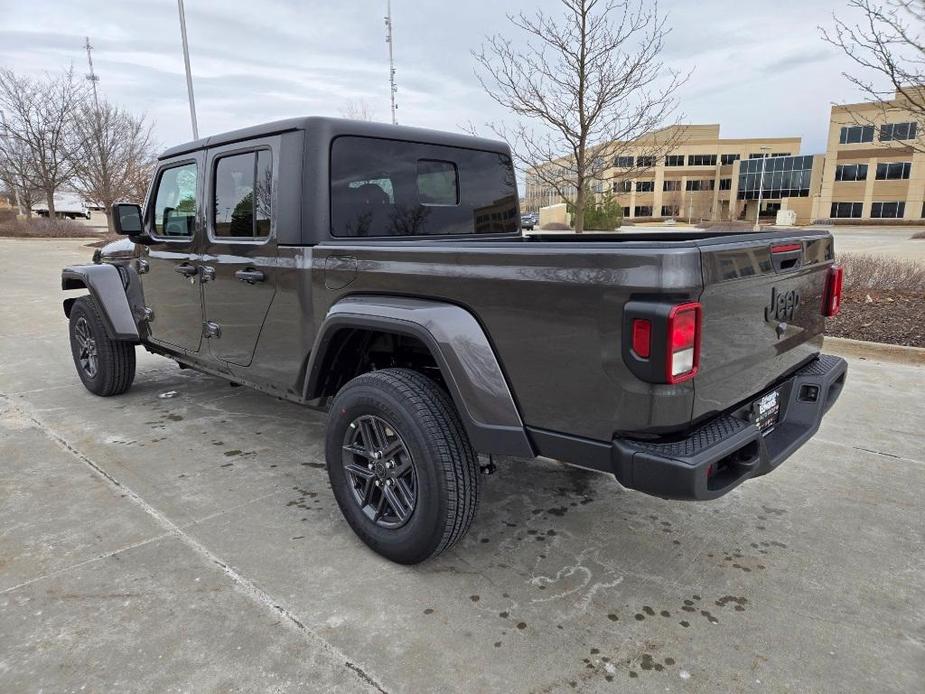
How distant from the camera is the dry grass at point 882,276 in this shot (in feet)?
31.0

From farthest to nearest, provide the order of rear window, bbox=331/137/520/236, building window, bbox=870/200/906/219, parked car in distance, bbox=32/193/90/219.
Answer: building window, bbox=870/200/906/219, parked car in distance, bbox=32/193/90/219, rear window, bbox=331/137/520/236

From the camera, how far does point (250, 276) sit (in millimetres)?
3320

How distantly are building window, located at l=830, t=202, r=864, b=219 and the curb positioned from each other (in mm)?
71981

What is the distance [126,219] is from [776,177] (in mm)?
83736

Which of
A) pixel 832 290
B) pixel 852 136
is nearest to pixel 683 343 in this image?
pixel 832 290

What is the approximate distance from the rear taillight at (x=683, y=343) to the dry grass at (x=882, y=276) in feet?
29.8

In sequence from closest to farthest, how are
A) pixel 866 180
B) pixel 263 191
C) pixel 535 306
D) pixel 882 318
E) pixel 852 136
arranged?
pixel 535 306, pixel 263 191, pixel 882 318, pixel 852 136, pixel 866 180

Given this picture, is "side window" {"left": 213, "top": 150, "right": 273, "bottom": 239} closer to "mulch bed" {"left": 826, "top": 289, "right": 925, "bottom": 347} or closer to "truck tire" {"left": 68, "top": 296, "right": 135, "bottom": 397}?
"truck tire" {"left": 68, "top": 296, "right": 135, "bottom": 397}

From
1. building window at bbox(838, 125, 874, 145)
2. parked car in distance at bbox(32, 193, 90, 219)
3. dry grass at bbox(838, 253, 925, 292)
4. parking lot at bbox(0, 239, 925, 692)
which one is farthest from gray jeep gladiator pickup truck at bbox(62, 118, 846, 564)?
building window at bbox(838, 125, 874, 145)

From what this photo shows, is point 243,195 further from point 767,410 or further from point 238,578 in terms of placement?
point 767,410

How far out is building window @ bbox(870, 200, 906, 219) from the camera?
6388 centimetres

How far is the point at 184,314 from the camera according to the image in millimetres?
4137

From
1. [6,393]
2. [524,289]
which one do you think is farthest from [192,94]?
[524,289]

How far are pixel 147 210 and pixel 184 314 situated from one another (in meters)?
0.96
